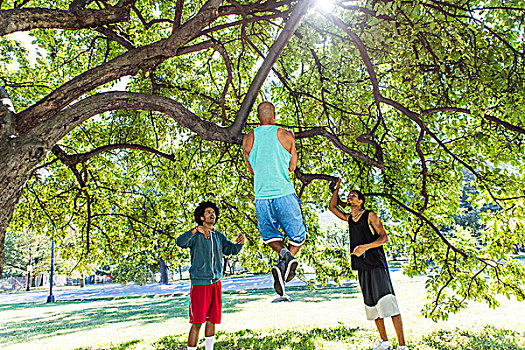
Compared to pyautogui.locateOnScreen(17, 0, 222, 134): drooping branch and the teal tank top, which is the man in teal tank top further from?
pyautogui.locateOnScreen(17, 0, 222, 134): drooping branch

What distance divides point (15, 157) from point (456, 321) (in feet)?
32.4

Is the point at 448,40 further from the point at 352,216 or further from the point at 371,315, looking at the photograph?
the point at 371,315

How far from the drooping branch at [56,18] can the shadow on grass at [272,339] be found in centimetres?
595

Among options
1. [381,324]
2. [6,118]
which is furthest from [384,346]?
[6,118]

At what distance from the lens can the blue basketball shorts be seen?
12.2ft

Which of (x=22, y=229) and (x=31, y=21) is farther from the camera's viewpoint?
(x=22, y=229)

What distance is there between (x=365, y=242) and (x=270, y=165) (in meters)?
2.55

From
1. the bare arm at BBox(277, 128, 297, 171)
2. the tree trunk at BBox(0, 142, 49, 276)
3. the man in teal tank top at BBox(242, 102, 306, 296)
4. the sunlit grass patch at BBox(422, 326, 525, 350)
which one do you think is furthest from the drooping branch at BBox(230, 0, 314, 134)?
the sunlit grass patch at BBox(422, 326, 525, 350)

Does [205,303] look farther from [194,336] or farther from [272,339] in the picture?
[272,339]

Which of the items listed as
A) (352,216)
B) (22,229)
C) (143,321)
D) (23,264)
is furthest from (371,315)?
(23,264)

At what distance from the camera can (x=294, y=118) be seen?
840 centimetres

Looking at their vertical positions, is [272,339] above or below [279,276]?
below

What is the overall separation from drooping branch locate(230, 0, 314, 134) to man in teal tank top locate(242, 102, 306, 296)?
747 mm

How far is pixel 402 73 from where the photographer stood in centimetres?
514
